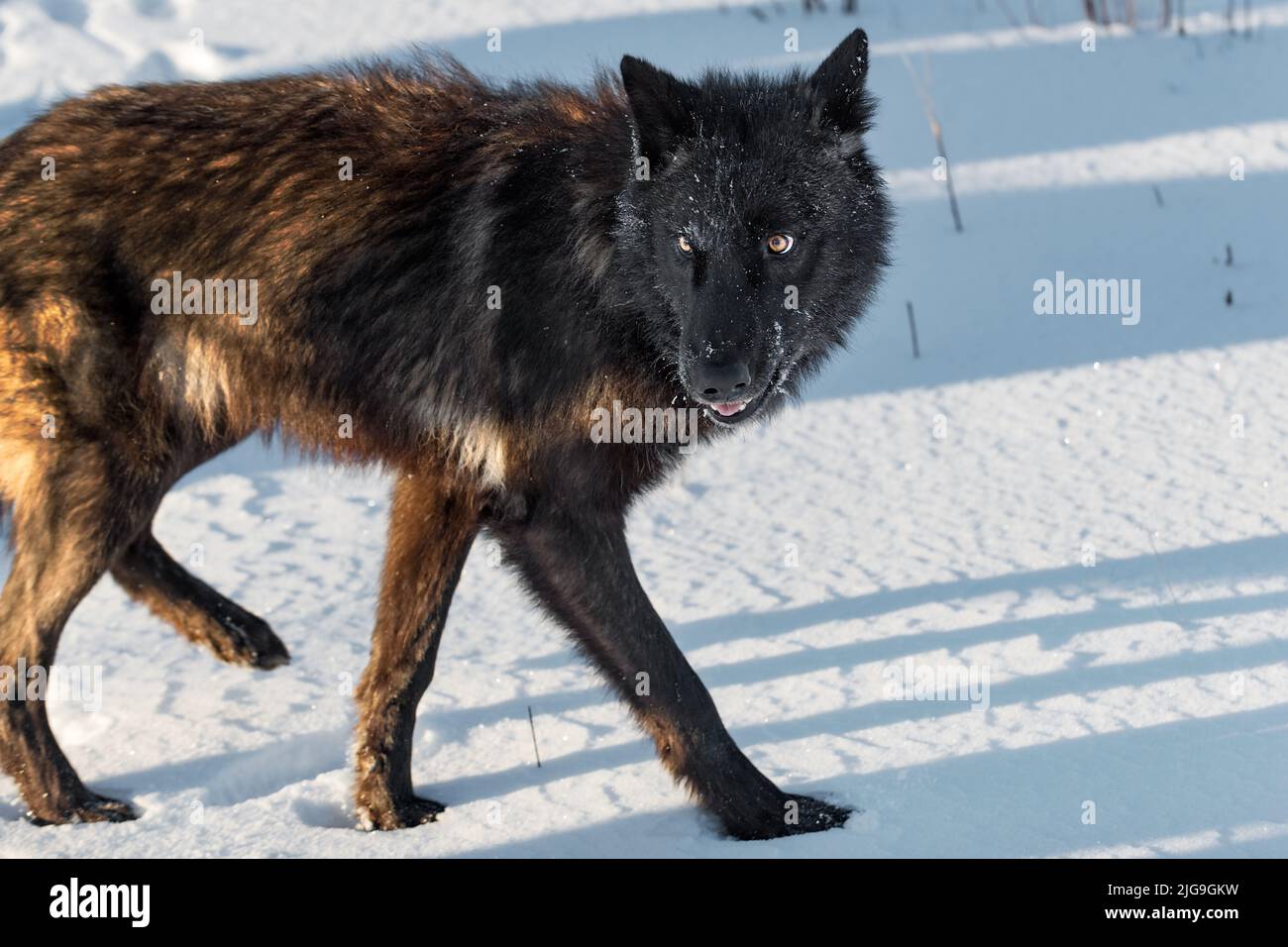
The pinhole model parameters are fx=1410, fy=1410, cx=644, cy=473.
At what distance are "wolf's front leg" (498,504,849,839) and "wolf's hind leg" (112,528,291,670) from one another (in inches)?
61.6

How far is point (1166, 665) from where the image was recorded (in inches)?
183

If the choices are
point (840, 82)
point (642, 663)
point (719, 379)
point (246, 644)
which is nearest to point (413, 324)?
point (719, 379)

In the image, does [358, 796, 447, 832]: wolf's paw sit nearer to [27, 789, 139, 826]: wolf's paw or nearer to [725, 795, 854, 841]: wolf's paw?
[27, 789, 139, 826]: wolf's paw

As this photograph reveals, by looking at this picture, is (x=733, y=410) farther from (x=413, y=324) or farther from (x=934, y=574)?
(x=934, y=574)

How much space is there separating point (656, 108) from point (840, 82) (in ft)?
1.80

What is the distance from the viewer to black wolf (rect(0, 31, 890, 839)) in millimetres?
3994

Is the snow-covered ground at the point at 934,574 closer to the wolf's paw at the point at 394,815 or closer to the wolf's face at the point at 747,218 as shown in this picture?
the wolf's paw at the point at 394,815

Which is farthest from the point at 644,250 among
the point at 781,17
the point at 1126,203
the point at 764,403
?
the point at 781,17

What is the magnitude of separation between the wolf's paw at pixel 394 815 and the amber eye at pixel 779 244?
1.97m

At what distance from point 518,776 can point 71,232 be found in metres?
2.11

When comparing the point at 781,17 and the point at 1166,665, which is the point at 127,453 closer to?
the point at 1166,665

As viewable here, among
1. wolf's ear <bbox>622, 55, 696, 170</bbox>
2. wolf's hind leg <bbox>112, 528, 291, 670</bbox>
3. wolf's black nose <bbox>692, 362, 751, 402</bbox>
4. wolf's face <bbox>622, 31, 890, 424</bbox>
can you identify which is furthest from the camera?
wolf's hind leg <bbox>112, 528, 291, 670</bbox>

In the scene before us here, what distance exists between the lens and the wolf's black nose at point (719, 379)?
3648 millimetres

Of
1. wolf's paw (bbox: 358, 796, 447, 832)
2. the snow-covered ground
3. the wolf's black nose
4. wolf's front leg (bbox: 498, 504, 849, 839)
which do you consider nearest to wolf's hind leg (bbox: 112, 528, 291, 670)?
the snow-covered ground
